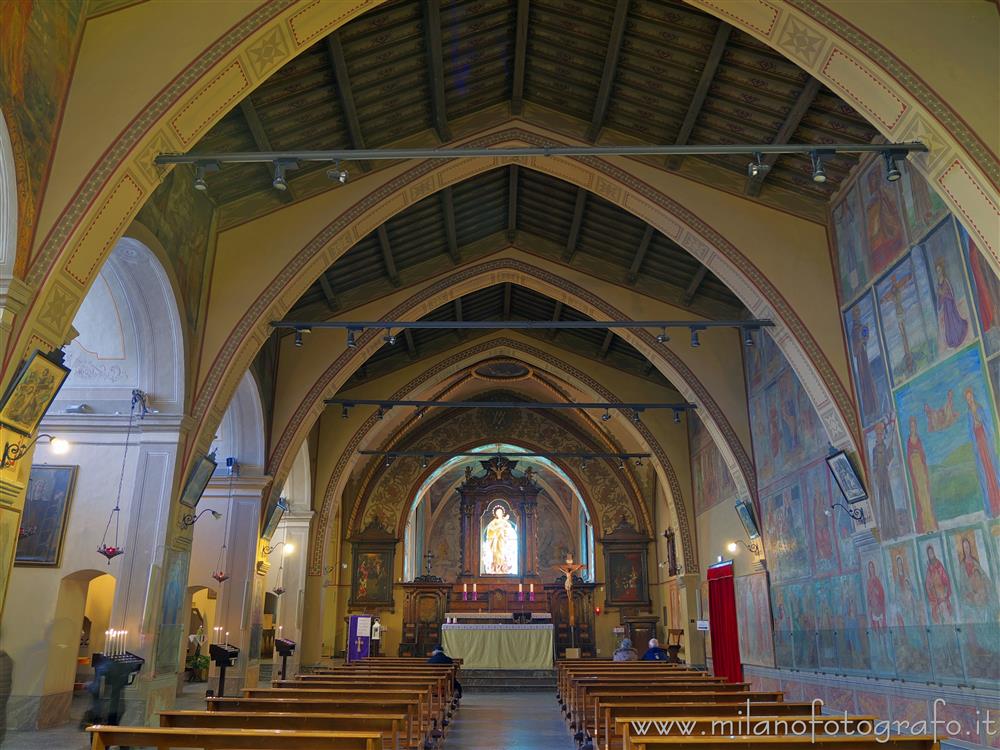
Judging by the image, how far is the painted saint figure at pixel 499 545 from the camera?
99.6 ft

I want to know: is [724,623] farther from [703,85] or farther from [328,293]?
[703,85]

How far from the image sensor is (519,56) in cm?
1155

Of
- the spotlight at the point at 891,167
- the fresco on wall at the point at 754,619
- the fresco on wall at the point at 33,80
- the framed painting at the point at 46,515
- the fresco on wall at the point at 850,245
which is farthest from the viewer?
the fresco on wall at the point at 754,619

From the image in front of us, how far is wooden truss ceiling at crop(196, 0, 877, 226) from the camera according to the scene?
991 cm

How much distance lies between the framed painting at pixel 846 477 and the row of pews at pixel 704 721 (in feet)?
9.59

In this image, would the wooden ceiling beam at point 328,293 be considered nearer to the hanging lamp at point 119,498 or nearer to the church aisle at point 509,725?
the hanging lamp at point 119,498

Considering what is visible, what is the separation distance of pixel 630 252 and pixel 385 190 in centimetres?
543

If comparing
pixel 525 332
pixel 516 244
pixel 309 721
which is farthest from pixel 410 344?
pixel 309 721

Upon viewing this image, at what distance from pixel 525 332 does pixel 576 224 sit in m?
6.16

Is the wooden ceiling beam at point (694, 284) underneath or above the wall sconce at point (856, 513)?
above

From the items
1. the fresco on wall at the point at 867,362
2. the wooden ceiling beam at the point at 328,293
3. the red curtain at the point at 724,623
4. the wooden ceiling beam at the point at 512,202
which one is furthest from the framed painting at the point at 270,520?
the fresco on wall at the point at 867,362

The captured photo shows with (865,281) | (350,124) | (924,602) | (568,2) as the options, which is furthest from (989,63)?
(350,124)

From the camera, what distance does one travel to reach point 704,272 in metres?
14.9

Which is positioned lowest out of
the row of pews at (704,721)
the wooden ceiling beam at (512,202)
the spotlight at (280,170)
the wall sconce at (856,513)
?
the row of pews at (704,721)
